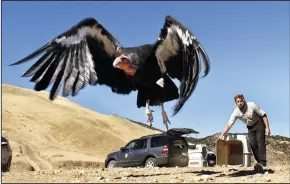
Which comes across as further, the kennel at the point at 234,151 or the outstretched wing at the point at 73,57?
the kennel at the point at 234,151

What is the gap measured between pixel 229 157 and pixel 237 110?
11.4 m

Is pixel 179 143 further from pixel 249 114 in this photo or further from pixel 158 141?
pixel 249 114

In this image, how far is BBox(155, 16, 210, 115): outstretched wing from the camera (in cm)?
972

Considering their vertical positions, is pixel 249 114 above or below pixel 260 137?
above

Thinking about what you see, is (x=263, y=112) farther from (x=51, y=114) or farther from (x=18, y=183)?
(x=51, y=114)

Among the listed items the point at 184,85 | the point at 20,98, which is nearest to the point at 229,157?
the point at 184,85

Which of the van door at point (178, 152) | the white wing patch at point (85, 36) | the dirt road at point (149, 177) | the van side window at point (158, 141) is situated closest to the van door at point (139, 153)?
the van side window at point (158, 141)

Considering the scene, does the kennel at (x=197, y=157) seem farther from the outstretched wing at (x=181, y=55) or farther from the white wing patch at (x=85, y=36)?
the white wing patch at (x=85, y=36)

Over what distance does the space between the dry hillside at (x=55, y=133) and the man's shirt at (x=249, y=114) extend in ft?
75.4

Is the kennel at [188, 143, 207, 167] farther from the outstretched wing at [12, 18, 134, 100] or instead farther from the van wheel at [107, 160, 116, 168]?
the outstretched wing at [12, 18, 134, 100]

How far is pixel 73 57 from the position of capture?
419 inches

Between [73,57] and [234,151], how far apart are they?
13.8m

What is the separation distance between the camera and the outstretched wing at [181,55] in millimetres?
9719

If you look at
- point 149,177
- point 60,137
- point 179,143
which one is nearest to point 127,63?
point 149,177
